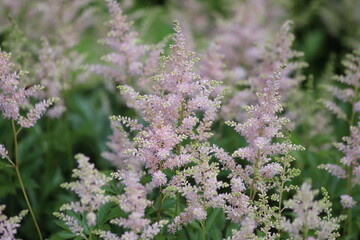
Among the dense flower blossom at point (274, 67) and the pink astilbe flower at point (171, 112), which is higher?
the dense flower blossom at point (274, 67)

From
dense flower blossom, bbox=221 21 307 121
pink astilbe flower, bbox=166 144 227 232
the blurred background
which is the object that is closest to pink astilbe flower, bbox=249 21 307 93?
dense flower blossom, bbox=221 21 307 121

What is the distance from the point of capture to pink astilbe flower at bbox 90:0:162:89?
11.1ft

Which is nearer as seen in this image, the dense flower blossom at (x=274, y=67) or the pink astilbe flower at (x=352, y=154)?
the pink astilbe flower at (x=352, y=154)

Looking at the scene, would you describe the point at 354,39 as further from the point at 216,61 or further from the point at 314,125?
the point at 216,61

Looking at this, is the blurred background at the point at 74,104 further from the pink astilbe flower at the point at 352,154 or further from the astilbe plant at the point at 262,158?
the astilbe plant at the point at 262,158

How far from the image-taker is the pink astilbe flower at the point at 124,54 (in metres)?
3.39

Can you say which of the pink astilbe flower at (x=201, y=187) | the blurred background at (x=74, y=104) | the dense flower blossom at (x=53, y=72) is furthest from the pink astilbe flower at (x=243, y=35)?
the pink astilbe flower at (x=201, y=187)

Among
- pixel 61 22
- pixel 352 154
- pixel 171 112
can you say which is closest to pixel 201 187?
pixel 171 112

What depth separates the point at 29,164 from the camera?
A: 410 cm

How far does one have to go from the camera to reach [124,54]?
3500 mm

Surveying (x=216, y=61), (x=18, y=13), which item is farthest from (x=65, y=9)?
(x=216, y=61)

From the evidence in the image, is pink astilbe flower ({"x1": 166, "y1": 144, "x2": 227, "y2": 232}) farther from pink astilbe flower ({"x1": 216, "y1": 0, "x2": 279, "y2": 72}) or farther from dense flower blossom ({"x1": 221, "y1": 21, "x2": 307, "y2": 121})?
pink astilbe flower ({"x1": 216, "y1": 0, "x2": 279, "y2": 72})

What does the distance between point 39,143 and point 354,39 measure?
16.1 feet

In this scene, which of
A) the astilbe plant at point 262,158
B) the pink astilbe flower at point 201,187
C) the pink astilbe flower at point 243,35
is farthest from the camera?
the pink astilbe flower at point 243,35
